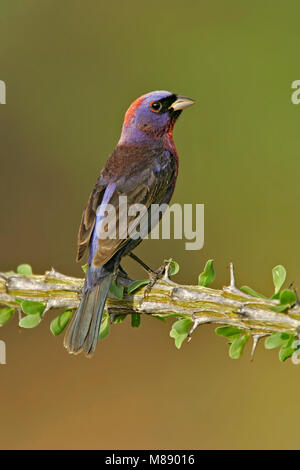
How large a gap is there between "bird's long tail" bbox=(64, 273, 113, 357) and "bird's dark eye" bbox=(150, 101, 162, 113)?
1.73 meters

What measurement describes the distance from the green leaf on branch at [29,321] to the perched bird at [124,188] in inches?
16.9

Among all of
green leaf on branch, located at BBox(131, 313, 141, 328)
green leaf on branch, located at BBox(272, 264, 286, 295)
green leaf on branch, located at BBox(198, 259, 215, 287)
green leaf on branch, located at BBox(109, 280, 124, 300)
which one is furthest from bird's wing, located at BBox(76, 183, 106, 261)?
green leaf on branch, located at BBox(272, 264, 286, 295)

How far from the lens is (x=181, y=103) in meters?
4.77

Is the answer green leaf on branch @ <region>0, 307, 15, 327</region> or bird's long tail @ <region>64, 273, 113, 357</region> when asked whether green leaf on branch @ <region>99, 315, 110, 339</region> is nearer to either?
bird's long tail @ <region>64, 273, 113, 357</region>

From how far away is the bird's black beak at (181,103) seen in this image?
15.6 ft

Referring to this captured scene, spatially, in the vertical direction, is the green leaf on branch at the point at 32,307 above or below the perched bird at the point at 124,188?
below

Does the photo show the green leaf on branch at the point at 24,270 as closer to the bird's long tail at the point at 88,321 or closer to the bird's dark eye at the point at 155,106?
the bird's long tail at the point at 88,321

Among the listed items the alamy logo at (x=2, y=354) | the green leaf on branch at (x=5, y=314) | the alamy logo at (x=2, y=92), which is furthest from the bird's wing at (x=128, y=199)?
the alamy logo at (x=2, y=92)

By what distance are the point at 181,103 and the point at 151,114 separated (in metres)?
0.25

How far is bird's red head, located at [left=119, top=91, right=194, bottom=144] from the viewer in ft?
15.7

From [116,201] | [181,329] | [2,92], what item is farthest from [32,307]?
[2,92]

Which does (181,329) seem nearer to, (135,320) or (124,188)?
(135,320)

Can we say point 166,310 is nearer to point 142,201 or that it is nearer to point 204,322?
point 204,322
